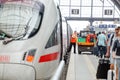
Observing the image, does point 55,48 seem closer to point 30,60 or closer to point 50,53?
point 50,53

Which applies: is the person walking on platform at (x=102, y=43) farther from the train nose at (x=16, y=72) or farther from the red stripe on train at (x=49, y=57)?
the train nose at (x=16, y=72)

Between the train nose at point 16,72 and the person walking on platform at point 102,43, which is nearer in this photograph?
the train nose at point 16,72

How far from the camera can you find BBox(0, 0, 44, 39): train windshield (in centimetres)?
1016

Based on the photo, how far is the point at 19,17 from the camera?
1037 centimetres

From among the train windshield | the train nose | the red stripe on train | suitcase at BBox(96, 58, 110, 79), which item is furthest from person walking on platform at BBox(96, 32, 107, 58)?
the train nose

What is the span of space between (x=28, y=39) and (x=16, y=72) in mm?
1022

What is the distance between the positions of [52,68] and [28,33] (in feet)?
3.55

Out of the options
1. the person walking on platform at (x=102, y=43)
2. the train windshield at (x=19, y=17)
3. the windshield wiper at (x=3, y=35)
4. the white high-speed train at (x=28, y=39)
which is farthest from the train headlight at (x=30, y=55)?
the person walking on platform at (x=102, y=43)

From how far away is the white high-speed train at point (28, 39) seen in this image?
931 cm

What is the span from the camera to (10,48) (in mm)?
9688

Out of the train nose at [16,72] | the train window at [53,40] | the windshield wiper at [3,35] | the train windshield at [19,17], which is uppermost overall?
the train windshield at [19,17]

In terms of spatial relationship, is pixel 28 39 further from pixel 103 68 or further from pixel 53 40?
pixel 103 68

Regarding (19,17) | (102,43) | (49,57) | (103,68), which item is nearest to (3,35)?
(19,17)

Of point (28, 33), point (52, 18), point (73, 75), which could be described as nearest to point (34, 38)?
point (28, 33)
